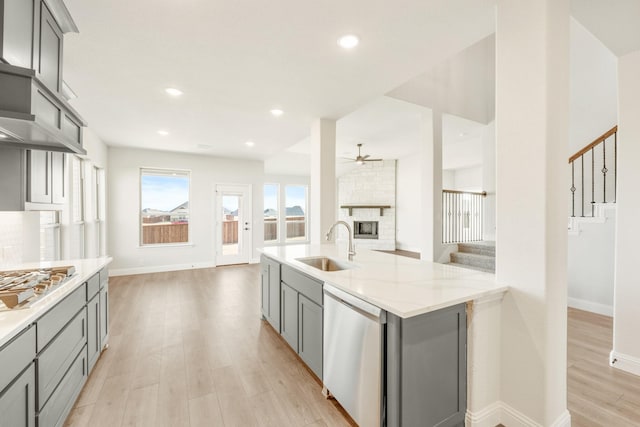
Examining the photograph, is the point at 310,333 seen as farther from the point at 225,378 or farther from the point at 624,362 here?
the point at 624,362

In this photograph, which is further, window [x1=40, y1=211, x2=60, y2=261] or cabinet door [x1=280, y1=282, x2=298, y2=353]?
window [x1=40, y1=211, x2=60, y2=261]

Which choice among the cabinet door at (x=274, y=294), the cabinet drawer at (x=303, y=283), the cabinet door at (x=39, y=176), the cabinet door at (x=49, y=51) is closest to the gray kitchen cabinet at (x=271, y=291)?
the cabinet door at (x=274, y=294)

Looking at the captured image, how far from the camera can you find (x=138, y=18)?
6.29 feet

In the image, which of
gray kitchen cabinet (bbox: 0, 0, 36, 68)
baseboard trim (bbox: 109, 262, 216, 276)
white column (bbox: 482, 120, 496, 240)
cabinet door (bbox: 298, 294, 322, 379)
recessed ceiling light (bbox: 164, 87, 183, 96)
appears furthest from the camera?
baseboard trim (bbox: 109, 262, 216, 276)

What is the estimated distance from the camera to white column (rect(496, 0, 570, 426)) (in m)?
1.59

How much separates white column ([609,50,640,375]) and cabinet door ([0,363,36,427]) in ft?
13.0

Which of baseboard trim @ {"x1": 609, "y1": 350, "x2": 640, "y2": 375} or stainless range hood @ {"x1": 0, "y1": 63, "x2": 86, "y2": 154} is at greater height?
stainless range hood @ {"x1": 0, "y1": 63, "x2": 86, "y2": 154}

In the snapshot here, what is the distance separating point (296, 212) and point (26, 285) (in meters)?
7.79

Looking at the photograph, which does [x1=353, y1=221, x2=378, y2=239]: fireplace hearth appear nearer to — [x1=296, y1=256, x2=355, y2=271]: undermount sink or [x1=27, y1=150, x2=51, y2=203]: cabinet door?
[x1=296, y1=256, x2=355, y2=271]: undermount sink

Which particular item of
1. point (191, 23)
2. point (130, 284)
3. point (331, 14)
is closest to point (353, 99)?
point (331, 14)

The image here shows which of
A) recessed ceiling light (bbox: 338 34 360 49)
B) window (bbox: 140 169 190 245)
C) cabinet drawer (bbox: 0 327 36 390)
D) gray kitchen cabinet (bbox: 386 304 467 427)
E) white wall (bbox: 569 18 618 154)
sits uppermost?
white wall (bbox: 569 18 618 154)

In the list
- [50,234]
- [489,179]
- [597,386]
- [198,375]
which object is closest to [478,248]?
[489,179]

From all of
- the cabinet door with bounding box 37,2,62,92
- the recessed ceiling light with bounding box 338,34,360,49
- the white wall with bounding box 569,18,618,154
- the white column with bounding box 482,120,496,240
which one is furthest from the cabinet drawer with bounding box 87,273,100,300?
the white wall with bounding box 569,18,618,154

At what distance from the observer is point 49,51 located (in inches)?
68.7
